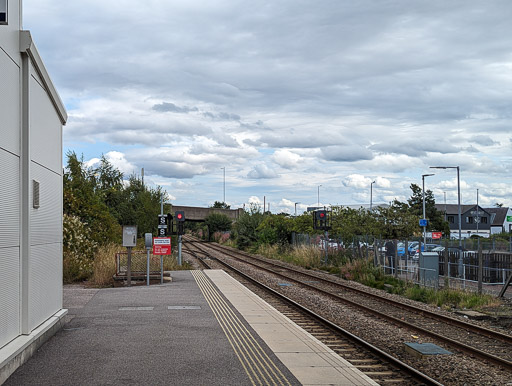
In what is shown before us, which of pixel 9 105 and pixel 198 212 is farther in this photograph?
pixel 198 212

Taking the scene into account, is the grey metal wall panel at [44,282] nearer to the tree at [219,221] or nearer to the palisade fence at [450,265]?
the palisade fence at [450,265]

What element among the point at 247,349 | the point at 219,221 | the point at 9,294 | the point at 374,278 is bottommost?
the point at 374,278

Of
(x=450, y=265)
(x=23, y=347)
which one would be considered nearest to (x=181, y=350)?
(x=23, y=347)

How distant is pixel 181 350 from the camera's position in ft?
32.3

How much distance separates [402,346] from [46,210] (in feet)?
23.5

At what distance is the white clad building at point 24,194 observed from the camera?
27.8 feet

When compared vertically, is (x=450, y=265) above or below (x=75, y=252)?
below

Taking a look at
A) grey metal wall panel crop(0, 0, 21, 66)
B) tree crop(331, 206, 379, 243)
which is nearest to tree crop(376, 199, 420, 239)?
tree crop(331, 206, 379, 243)

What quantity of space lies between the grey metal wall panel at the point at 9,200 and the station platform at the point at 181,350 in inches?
73.4

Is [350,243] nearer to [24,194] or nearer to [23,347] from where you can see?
[24,194]

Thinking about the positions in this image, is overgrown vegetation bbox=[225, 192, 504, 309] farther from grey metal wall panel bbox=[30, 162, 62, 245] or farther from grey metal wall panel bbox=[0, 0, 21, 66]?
grey metal wall panel bbox=[0, 0, 21, 66]

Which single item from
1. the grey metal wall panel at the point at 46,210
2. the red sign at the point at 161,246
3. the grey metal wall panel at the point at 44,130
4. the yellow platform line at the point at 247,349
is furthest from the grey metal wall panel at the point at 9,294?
the red sign at the point at 161,246

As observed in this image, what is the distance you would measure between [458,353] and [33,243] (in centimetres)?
772

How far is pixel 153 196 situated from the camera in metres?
40.0
